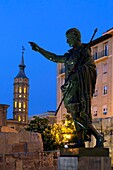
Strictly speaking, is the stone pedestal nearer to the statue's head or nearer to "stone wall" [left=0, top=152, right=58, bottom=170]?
the statue's head

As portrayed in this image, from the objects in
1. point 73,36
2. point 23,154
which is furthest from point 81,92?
point 23,154

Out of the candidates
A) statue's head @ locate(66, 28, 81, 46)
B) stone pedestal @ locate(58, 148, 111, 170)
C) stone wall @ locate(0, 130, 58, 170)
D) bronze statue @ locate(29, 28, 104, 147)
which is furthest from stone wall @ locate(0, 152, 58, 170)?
statue's head @ locate(66, 28, 81, 46)

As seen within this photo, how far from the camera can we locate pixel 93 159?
7.77 meters

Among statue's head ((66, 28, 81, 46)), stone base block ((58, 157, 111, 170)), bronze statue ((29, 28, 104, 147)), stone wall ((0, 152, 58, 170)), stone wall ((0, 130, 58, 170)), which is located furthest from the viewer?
stone wall ((0, 130, 58, 170))

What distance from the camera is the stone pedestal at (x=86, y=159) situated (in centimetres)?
775

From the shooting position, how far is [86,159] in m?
7.77

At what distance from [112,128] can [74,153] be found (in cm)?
1287

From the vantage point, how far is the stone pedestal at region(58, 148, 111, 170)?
775 cm

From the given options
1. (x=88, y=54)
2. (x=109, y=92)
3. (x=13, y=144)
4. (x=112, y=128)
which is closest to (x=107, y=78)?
(x=109, y=92)

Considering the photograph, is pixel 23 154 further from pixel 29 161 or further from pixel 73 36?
pixel 73 36

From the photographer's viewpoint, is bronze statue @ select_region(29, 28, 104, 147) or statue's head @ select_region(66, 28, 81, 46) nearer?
bronze statue @ select_region(29, 28, 104, 147)

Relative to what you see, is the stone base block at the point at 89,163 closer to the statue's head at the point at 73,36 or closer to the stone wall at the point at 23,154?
the statue's head at the point at 73,36

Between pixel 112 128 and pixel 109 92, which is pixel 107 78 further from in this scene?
pixel 112 128

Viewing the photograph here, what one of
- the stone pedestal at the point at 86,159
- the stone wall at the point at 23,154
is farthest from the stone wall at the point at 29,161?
the stone pedestal at the point at 86,159
